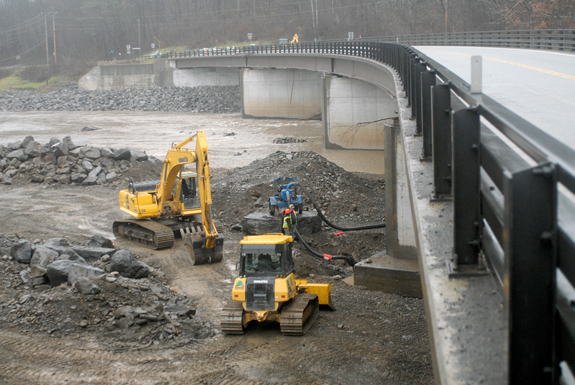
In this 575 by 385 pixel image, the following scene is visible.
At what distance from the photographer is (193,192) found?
20.0 m

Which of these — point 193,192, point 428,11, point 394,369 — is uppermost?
point 428,11

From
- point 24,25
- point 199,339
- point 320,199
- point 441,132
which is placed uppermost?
point 24,25

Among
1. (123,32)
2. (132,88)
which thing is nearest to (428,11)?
(132,88)

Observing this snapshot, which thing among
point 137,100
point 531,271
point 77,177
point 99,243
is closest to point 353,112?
point 77,177

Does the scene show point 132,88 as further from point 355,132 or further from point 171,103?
point 355,132

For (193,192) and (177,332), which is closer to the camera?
(177,332)

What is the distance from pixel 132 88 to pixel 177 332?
87.4 metres

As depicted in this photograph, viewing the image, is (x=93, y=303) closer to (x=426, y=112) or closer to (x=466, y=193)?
(x=426, y=112)

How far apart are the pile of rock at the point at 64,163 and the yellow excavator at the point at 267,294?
808 inches

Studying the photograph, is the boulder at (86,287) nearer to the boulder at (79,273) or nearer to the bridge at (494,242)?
the boulder at (79,273)

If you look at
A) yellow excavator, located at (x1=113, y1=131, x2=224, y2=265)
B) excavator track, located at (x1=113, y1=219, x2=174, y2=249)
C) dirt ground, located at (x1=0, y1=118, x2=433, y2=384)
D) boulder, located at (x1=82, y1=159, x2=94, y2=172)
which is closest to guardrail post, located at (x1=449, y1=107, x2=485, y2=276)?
dirt ground, located at (x1=0, y1=118, x2=433, y2=384)

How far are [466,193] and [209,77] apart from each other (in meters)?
86.7

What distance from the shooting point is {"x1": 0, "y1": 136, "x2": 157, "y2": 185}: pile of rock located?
3059 centimetres

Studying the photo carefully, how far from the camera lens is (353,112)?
41188 mm
